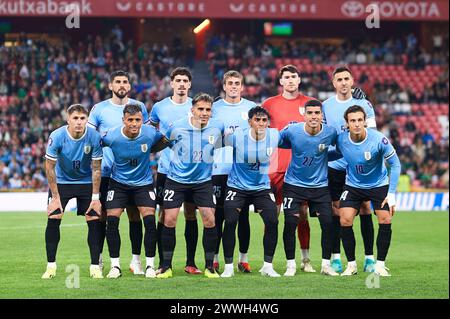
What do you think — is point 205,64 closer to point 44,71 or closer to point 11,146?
point 44,71

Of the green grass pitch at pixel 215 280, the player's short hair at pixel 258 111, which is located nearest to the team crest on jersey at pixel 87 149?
the green grass pitch at pixel 215 280

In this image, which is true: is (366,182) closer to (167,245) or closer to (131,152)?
(167,245)

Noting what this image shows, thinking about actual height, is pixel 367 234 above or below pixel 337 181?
below

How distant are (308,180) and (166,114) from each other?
5.78ft

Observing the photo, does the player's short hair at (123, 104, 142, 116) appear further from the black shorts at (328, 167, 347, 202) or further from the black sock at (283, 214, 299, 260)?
the black shorts at (328, 167, 347, 202)

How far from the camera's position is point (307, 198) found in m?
10.8

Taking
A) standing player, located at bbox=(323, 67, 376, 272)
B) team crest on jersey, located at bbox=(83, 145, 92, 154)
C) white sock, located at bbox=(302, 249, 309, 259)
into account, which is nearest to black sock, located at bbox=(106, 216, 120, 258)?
team crest on jersey, located at bbox=(83, 145, 92, 154)

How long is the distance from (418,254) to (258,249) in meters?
2.37

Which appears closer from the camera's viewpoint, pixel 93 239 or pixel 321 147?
pixel 93 239

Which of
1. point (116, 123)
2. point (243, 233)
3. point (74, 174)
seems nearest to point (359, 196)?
point (243, 233)

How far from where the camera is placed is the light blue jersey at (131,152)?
10.4 meters

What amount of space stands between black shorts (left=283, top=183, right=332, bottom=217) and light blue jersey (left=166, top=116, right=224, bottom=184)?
0.98m

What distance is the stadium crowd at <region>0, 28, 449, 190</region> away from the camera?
28344 millimetres

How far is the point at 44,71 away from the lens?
3062cm
